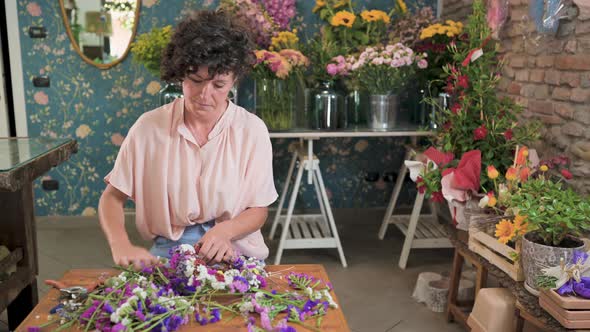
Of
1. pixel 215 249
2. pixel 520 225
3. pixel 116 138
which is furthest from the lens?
pixel 116 138

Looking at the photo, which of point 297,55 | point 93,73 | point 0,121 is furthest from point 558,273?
point 0,121

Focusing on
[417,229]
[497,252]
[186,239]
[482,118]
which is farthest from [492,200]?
[417,229]

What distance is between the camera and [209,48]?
1.52 m

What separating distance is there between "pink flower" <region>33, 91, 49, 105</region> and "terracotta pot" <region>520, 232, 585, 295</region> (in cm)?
328

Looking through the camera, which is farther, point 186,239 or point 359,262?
point 359,262

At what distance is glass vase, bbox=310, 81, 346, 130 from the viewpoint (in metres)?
3.32

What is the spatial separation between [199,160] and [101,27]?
2.49 meters

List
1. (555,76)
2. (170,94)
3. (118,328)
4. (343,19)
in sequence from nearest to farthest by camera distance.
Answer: (118,328) → (555,76) → (170,94) → (343,19)

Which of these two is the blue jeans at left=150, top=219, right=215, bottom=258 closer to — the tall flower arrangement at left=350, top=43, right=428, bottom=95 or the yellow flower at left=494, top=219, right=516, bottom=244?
the yellow flower at left=494, top=219, right=516, bottom=244

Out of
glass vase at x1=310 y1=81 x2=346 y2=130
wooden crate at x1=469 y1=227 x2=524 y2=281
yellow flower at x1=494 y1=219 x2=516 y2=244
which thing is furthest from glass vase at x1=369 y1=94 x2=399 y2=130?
yellow flower at x1=494 y1=219 x2=516 y2=244

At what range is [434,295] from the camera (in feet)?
9.04

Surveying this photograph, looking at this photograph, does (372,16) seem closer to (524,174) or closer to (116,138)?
(524,174)

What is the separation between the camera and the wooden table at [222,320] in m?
1.17

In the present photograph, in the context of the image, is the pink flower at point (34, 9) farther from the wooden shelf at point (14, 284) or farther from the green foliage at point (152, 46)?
the wooden shelf at point (14, 284)
